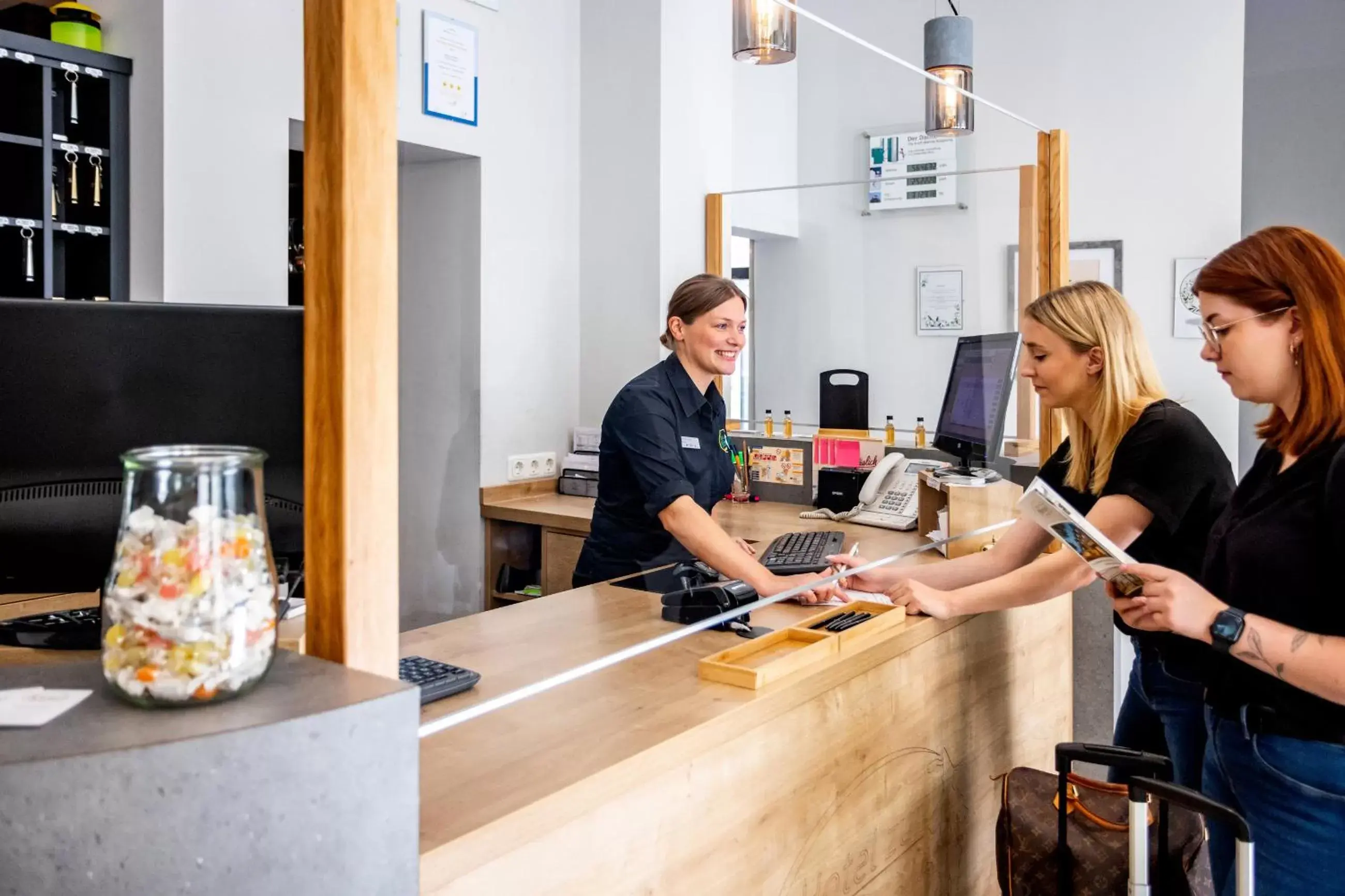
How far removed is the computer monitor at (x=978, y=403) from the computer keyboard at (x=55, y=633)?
2356 mm

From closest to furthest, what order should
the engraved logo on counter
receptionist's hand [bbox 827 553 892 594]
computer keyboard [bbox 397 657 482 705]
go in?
computer keyboard [bbox 397 657 482 705] → the engraved logo on counter → receptionist's hand [bbox 827 553 892 594]

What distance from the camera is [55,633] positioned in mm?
1618

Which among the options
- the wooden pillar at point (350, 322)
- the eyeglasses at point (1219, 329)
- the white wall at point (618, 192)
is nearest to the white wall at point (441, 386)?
the white wall at point (618, 192)

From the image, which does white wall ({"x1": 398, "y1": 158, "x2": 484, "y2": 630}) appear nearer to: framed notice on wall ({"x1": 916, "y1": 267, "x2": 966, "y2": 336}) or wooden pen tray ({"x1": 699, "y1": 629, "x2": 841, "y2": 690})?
wooden pen tray ({"x1": 699, "y1": 629, "x2": 841, "y2": 690})

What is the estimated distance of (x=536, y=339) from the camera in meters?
4.34

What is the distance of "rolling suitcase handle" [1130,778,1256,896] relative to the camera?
5.17ft

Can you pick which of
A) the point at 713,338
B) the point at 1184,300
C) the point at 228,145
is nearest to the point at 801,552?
the point at 713,338

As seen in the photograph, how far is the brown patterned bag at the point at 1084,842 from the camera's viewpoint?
6.37ft

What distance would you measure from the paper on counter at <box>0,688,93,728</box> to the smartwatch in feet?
4.93

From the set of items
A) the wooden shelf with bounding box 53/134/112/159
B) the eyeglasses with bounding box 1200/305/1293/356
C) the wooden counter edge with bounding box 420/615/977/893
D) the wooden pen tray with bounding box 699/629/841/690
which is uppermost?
the wooden shelf with bounding box 53/134/112/159

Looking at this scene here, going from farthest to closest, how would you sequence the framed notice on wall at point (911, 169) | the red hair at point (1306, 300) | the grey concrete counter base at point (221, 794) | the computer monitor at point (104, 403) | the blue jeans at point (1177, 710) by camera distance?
the framed notice on wall at point (911, 169) < the blue jeans at point (1177, 710) < the red hair at point (1306, 300) < the computer monitor at point (104, 403) < the grey concrete counter base at point (221, 794)

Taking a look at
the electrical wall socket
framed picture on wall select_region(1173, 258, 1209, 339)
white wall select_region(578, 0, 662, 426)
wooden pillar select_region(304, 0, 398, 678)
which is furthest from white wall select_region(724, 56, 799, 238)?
wooden pillar select_region(304, 0, 398, 678)

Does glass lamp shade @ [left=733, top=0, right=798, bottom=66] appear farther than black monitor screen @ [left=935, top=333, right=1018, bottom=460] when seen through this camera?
No

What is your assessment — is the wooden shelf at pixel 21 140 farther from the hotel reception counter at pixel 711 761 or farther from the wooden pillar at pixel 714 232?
the wooden pillar at pixel 714 232
